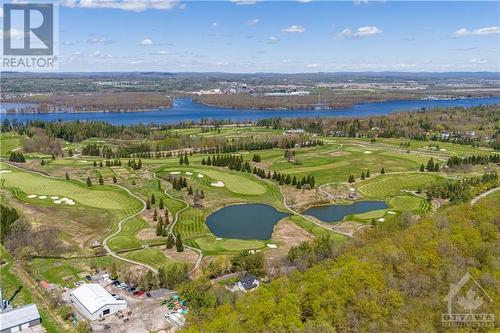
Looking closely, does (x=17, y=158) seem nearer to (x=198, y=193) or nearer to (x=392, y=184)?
(x=198, y=193)

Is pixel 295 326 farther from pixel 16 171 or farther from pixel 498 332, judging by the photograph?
pixel 16 171

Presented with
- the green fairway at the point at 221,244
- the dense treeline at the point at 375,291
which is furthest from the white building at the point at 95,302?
the green fairway at the point at 221,244

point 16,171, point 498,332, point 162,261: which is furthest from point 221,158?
point 498,332

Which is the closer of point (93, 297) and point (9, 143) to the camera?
point (93, 297)

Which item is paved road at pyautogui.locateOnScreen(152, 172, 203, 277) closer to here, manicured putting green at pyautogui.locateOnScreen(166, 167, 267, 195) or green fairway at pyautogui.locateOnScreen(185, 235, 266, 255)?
green fairway at pyautogui.locateOnScreen(185, 235, 266, 255)

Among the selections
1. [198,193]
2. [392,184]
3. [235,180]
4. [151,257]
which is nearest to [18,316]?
[151,257]

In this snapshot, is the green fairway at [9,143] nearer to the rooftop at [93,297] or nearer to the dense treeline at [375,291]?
the rooftop at [93,297]

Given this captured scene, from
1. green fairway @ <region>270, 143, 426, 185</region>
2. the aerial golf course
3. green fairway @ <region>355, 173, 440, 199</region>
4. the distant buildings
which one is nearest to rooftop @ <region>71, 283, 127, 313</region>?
the aerial golf course
